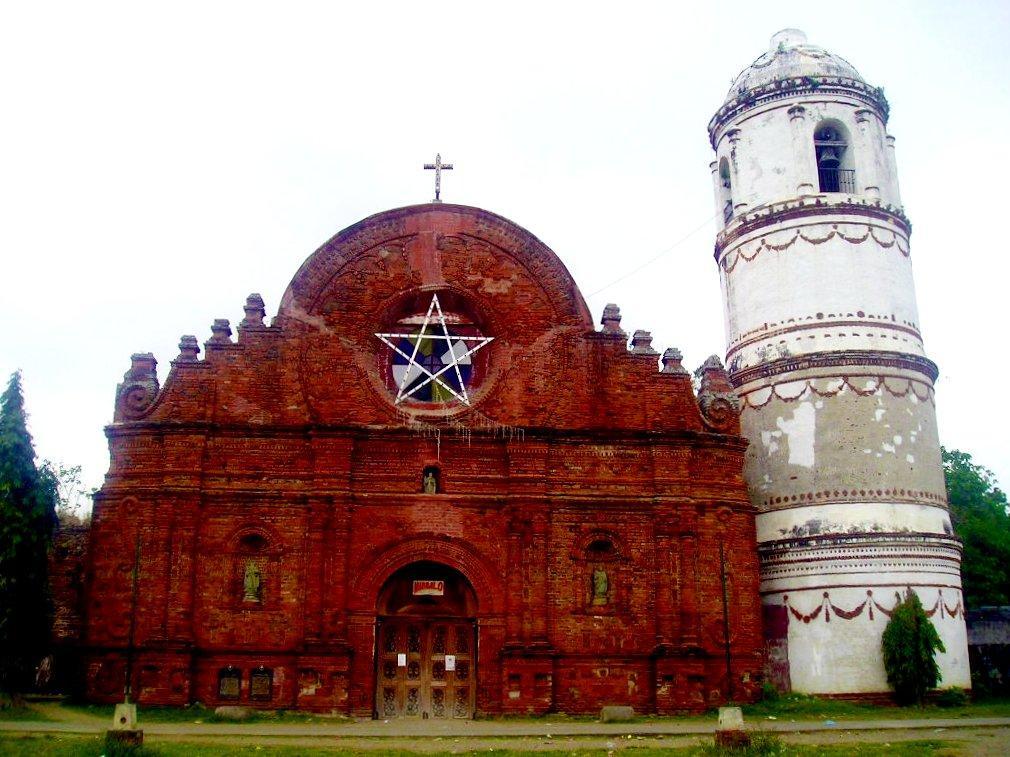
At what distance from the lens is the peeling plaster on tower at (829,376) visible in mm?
25469

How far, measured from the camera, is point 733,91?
1203 inches

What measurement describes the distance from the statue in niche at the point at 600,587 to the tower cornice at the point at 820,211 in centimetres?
1114

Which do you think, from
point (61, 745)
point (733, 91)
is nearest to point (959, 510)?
point (733, 91)

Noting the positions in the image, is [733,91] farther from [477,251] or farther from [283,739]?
[283,739]

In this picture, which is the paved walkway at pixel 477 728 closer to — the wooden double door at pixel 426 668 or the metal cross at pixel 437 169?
the wooden double door at pixel 426 668

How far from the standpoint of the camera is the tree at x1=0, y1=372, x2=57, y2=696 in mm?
Answer: 21484

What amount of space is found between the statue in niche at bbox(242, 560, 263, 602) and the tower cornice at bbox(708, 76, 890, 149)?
18564mm

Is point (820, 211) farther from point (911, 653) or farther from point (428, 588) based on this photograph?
point (428, 588)

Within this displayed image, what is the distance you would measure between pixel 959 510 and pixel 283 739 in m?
32.5

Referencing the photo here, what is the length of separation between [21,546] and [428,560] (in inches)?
343

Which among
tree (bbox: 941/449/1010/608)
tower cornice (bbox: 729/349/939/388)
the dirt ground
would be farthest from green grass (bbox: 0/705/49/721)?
tree (bbox: 941/449/1010/608)

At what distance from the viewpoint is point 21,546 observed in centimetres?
2197

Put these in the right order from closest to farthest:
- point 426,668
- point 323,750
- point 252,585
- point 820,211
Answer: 1. point 323,750
2. point 252,585
3. point 426,668
4. point 820,211

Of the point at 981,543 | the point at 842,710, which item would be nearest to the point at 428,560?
the point at 842,710
